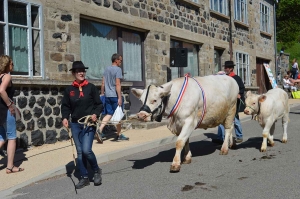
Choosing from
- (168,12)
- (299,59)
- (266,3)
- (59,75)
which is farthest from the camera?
(299,59)

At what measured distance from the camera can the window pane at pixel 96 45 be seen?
11810 mm

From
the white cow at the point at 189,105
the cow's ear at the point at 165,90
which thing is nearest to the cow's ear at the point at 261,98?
the white cow at the point at 189,105

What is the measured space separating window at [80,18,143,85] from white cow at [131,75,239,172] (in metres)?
4.82

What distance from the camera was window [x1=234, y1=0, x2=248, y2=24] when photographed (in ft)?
67.9

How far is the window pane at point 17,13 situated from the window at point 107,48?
84.9 inches

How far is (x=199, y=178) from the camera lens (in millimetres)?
6344

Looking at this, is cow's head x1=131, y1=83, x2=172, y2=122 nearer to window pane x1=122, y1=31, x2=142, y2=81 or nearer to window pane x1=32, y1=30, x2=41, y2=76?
window pane x1=32, y1=30, x2=41, y2=76

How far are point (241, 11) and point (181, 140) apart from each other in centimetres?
1574

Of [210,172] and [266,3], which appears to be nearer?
[210,172]

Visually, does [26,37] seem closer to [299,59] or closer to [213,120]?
[213,120]

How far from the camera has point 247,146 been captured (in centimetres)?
902

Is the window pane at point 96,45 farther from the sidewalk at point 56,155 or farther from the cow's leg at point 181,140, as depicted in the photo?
the cow's leg at point 181,140

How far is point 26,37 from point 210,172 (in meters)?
5.57

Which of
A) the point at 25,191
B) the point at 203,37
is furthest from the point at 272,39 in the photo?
the point at 25,191
